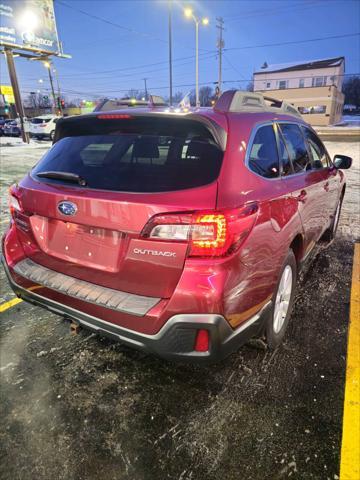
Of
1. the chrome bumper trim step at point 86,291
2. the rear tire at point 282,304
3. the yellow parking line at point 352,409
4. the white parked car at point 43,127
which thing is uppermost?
the chrome bumper trim step at point 86,291

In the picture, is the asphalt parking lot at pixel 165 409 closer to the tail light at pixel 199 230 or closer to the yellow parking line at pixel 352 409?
the yellow parking line at pixel 352 409

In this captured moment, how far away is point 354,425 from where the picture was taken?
2.03m

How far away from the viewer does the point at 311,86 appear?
2269 inches

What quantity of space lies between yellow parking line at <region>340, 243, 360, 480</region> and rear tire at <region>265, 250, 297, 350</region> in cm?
52

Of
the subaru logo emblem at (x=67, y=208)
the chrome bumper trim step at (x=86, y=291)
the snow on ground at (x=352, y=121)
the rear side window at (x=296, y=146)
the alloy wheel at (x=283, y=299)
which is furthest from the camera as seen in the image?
the snow on ground at (x=352, y=121)

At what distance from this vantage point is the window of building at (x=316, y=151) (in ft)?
11.7

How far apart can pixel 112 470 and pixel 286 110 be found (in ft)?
10.1

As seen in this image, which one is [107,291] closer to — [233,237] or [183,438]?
[233,237]

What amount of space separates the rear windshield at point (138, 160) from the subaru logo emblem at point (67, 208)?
0.15 metres

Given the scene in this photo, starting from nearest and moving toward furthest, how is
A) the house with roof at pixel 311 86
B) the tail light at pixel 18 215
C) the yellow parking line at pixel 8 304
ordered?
the tail light at pixel 18 215 → the yellow parking line at pixel 8 304 → the house with roof at pixel 311 86

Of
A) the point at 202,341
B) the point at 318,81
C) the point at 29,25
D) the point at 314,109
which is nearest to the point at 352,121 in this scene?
the point at 318,81

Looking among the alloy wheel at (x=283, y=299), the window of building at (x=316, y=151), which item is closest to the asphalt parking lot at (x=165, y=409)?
the alloy wheel at (x=283, y=299)

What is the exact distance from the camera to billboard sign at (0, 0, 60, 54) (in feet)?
82.1

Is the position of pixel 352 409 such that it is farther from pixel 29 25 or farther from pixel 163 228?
pixel 29 25
